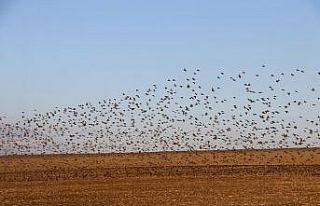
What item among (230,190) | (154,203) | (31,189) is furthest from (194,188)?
(31,189)

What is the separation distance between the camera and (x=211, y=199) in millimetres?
28828

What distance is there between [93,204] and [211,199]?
556 cm

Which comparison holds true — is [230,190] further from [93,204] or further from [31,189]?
[31,189]

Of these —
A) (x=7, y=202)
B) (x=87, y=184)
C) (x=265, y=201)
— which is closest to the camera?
(x=265, y=201)

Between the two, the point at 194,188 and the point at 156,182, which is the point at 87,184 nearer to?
the point at 156,182

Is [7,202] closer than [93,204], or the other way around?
[93,204]

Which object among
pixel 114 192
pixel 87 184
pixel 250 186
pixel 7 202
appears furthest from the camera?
pixel 87 184

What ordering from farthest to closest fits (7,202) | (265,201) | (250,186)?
1. (250,186)
2. (7,202)
3. (265,201)

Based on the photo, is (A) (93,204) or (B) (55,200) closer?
(A) (93,204)

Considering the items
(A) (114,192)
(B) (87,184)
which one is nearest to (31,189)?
(B) (87,184)

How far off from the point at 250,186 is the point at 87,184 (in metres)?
10.9

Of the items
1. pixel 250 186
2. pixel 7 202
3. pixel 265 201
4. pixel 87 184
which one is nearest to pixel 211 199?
pixel 265 201

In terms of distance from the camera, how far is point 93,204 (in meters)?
28.2

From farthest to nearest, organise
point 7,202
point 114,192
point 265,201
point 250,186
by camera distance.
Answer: point 250,186 → point 114,192 → point 7,202 → point 265,201
